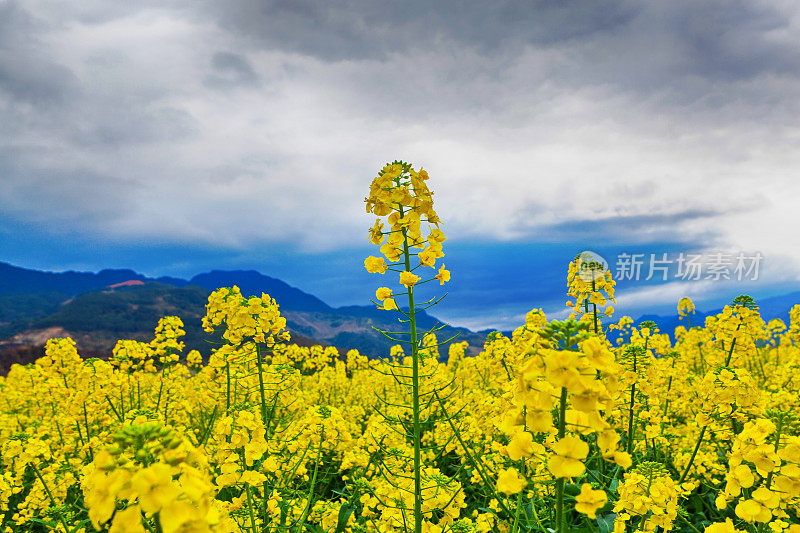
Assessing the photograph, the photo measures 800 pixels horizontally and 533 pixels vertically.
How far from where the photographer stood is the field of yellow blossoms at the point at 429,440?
5.50 feet

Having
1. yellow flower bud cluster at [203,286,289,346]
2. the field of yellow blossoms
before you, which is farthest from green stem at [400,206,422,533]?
yellow flower bud cluster at [203,286,289,346]

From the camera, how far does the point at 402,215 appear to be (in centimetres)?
341

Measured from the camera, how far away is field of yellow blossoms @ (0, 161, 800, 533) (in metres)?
1.68

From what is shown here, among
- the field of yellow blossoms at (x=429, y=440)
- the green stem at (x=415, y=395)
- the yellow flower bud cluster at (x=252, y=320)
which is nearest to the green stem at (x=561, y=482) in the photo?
the field of yellow blossoms at (x=429, y=440)

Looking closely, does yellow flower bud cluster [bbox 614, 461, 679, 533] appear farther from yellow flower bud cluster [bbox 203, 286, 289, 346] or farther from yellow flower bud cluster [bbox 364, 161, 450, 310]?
A: yellow flower bud cluster [bbox 203, 286, 289, 346]

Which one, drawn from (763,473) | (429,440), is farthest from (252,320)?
(763,473)

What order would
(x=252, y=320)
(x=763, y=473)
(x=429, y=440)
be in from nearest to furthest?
(x=763, y=473) < (x=252, y=320) < (x=429, y=440)

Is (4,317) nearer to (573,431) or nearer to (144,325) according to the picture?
(144,325)

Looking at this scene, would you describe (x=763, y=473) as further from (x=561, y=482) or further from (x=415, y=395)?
(x=415, y=395)

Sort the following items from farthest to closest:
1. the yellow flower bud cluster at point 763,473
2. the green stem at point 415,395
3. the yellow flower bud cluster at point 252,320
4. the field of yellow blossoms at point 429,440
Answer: the yellow flower bud cluster at point 252,320
the green stem at point 415,395
the yellow flower bud cluster at point 763,473
the field of yellow blossoms at point 429,440

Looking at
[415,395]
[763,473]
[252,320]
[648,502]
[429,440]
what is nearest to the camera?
[763,473]

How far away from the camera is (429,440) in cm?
653

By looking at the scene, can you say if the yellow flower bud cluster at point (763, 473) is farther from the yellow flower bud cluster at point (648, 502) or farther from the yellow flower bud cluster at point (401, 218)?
the yellow flower bud cluster at point (401, 218)

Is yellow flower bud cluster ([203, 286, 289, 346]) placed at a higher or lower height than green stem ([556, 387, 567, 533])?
higher
